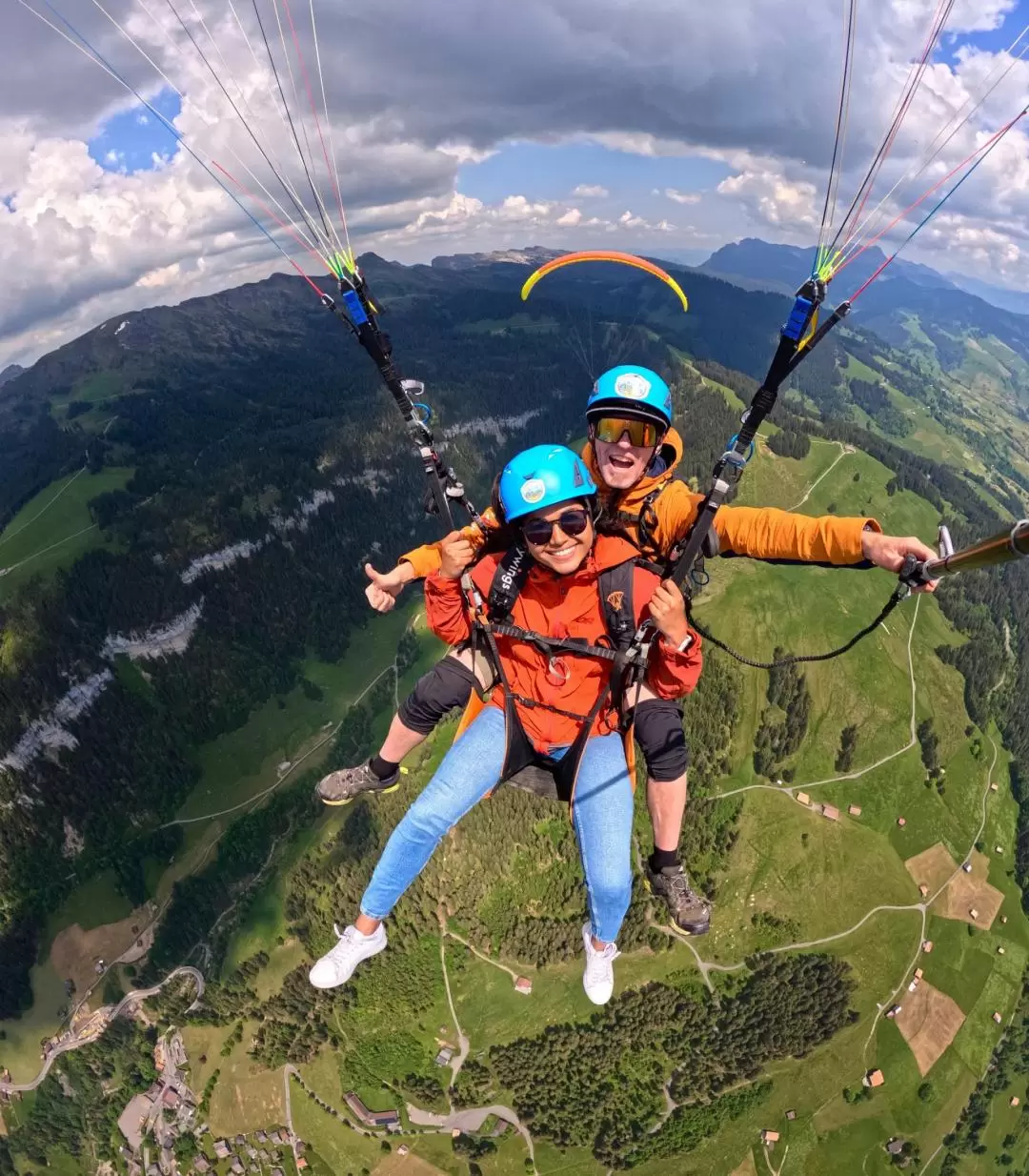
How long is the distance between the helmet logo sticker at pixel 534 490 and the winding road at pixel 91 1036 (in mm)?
90375

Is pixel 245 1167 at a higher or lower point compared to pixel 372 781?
lower

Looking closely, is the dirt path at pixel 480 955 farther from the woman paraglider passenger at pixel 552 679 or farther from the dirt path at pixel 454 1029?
the woman paraglider passenger at pixel 552 679

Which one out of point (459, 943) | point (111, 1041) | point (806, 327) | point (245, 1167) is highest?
point (806, 327)

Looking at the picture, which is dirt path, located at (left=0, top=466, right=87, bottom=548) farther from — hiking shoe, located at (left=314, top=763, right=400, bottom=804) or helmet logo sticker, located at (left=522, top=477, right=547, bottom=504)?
helmet logo sticker, located at (left=522, top=477, right=547, bottom=504)

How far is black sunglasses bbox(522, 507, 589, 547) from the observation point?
852cm

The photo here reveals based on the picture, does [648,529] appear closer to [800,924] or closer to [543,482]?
[543,482]

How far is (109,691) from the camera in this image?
9775 centimetres

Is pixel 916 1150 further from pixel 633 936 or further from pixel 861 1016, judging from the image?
pixel 633 936

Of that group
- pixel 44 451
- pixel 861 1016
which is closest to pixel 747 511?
pixel 861 1016

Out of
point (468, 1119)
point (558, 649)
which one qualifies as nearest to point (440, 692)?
point (558, 649)

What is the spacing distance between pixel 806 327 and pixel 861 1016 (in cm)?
8610

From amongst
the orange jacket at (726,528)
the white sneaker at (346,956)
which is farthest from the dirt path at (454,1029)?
the orange jacket at (726,528)

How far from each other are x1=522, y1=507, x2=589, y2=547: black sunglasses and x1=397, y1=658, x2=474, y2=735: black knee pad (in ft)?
9.46

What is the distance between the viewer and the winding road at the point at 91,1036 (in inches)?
2928
